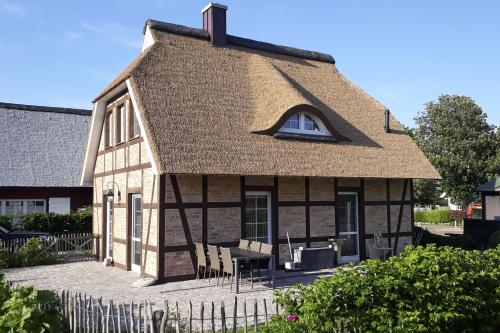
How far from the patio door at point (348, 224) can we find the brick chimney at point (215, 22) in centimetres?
631

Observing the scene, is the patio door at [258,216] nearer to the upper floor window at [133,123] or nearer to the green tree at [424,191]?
the upper floor window at [133,123]

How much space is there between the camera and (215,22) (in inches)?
614

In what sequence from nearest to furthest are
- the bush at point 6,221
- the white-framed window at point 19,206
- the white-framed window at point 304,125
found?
the white-framed window at point 304,125 < the bush at point 6,221 < the white-framed window at point 19,206

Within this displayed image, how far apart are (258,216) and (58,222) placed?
10257 millimetres

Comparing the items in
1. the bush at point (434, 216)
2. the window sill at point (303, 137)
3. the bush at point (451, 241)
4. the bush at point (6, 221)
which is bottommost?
the bush at point (434, 216)

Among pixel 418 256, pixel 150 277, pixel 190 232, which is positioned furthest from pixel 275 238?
pixel 418 256

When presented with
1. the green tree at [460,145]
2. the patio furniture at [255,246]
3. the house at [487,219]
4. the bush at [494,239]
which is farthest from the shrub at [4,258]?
the green tree at [460,145]

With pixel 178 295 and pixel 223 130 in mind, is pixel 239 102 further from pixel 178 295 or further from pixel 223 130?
pixel 178 295

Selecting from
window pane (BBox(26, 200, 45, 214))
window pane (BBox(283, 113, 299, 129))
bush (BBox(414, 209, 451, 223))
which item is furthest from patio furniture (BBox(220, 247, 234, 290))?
bush (BBox(414, 209, 451, 223))

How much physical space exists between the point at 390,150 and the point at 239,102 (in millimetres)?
5150

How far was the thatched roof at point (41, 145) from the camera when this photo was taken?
71.0 ft

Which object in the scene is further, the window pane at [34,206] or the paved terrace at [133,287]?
the window pane at [34,206]

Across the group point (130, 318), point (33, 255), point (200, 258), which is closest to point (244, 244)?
point (200, 258)

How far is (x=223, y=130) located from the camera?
12.4 metres
